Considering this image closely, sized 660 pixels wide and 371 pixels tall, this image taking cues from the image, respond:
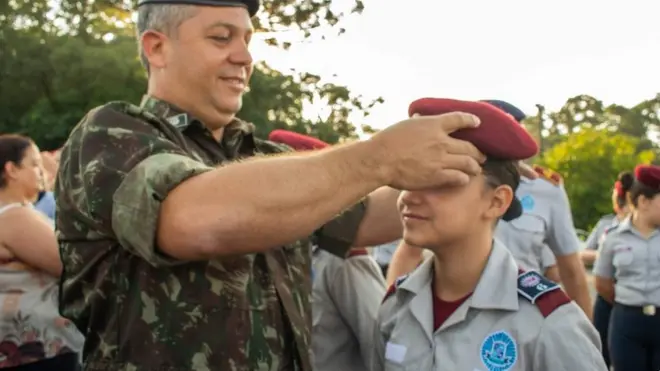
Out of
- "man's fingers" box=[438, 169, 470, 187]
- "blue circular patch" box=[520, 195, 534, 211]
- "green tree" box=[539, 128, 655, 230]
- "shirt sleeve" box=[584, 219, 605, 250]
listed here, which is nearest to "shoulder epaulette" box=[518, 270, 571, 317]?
"man's fingers" box=[438, 169, 470, 187]

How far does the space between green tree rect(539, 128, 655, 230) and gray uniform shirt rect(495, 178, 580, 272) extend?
24.5 metres

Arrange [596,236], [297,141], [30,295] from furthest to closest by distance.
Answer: [596,236], [30,295], [297,141]

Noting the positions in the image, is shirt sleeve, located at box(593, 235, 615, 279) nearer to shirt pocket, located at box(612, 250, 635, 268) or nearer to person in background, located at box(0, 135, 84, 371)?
shirt pocket, located at box(612, 250, 635, 268)

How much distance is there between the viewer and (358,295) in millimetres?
3523

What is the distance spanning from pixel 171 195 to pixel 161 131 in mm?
380

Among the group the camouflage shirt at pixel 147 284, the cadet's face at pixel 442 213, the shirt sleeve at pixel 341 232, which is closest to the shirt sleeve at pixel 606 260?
the cadet's face at pixel 442 213

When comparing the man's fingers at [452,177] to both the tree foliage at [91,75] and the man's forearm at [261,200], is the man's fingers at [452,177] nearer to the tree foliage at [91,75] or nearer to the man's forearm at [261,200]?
the man's forearm at [261,200]

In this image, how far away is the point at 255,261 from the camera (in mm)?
2199

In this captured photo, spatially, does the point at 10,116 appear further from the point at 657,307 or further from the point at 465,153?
the point at 465,153

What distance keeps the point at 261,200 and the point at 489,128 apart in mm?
874

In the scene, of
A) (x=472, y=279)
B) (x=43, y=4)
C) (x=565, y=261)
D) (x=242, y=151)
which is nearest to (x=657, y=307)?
(x=565, y=261)

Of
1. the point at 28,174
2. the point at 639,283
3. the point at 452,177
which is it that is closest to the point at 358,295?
the point at 452,177

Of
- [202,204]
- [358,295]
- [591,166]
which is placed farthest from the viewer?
[591,166]

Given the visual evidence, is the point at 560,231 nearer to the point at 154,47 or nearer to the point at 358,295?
the point at 358,295
